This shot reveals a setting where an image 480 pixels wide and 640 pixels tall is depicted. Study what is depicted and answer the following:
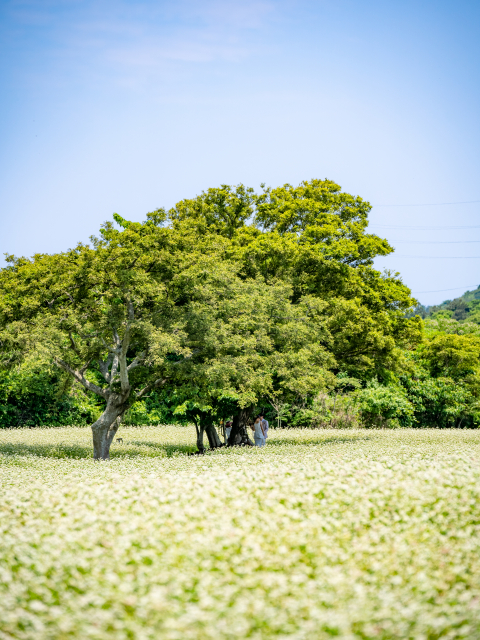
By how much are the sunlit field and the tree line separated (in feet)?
25.8

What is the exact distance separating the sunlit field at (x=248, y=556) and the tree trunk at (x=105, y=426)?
8673 mm

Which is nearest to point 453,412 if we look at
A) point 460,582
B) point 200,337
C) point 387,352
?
point 387,352

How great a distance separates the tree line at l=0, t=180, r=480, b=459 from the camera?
16719 millimetres

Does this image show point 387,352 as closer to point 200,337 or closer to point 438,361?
point 200,337

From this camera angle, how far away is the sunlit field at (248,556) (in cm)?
542

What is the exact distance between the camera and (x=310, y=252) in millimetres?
23219

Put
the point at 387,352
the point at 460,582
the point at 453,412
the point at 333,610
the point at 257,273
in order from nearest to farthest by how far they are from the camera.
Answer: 1. the point at 333,610
2. the point at 460,582
3. the point at 257,273
4. the point at 387,352
5. the point at 453,412

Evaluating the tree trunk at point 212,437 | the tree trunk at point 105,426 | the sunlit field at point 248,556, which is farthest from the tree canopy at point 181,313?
the sunlit field at point 248,556

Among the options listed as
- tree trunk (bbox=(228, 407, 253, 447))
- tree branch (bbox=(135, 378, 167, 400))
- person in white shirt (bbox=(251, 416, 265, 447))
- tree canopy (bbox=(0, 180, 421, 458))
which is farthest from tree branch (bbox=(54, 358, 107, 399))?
tree trunk (bbox=(228, 407, 253, 447))

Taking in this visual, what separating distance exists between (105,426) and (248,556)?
13097 millimetres

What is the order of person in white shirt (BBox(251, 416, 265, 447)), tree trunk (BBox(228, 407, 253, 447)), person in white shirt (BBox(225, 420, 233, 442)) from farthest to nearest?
person in white shirt (BBox(225, 420, 233, 442)) < tree trunk (BBox(228, 407, 253, 447)) < person in white shirt (BBox(251, 416, 265, 447))

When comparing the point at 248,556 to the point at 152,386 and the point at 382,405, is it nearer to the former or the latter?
the point at 152,386

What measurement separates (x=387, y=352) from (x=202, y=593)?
21839mm

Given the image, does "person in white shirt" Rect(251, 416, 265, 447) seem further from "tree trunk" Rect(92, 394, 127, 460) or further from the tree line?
"tree trunk" Rect(92, 394, 127, 460)
